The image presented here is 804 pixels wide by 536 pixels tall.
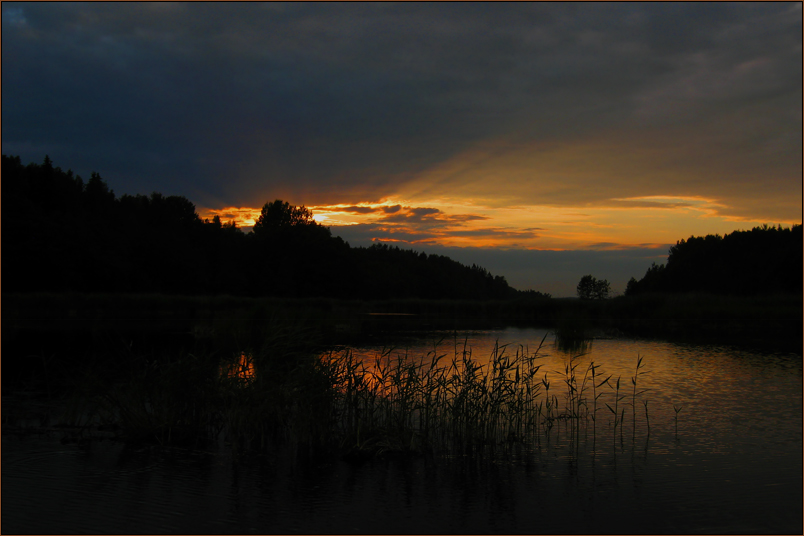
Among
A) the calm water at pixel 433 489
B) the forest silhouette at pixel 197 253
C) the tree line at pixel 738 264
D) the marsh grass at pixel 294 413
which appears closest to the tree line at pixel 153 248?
the forest silhouette at pixel 197 253

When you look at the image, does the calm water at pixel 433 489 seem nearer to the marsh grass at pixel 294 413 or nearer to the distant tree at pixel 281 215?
the marsh grass at pixel 294 413

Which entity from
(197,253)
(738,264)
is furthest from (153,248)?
(738,264)

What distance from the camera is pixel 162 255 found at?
61719mm

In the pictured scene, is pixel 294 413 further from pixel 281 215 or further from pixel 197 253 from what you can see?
pixel 281 215

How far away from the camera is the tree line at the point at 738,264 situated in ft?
192

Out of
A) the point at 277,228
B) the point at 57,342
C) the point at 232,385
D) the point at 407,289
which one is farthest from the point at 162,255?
the point at 232,385

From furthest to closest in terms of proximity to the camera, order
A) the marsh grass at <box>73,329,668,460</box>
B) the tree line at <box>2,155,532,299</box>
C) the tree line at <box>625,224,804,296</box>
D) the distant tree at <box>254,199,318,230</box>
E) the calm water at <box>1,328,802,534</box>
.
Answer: the distant tree at <box>254,199,318,230</box> → the tree line at <box>625,224,804,296</box> → the tree line at <box>2,155,532,299</box> → the marsh grass at <box>73,329,668,460</box> → the calm water at <box>1,328,802,534</box>

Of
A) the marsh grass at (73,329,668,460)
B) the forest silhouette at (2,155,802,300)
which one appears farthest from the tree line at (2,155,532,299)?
the marsh grass at (73,329,668,460)

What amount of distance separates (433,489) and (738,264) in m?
72.6

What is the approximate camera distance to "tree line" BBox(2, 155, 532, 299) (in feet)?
157

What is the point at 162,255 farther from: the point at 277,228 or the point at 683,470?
the point at 683,470

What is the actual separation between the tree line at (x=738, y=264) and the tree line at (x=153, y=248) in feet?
132

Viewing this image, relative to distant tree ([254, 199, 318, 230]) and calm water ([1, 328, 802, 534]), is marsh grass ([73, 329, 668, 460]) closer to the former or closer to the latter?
calm water ([1, 328, 802, 534])

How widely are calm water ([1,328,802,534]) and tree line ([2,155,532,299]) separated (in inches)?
1840
